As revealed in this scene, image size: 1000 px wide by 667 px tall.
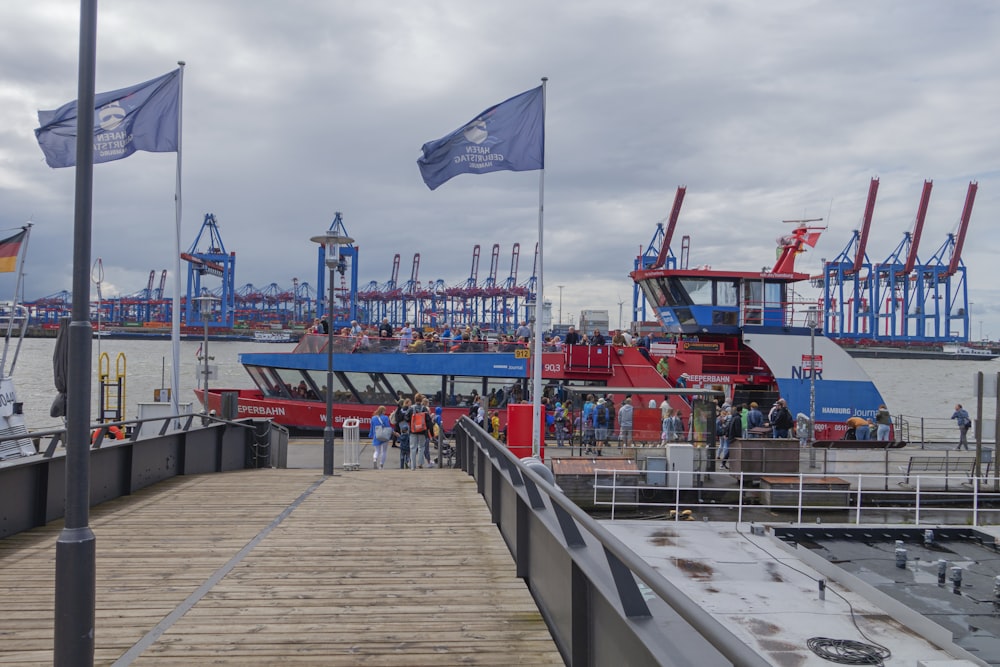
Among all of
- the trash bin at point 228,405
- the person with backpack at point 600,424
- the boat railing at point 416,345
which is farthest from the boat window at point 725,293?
the trash bin at point 228,405

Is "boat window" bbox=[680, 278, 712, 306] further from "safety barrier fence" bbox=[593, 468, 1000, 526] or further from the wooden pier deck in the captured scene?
the wooden pier deck

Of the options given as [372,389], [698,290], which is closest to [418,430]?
[372,389]

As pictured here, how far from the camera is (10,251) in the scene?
50.1ft

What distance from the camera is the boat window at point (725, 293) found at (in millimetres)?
29234

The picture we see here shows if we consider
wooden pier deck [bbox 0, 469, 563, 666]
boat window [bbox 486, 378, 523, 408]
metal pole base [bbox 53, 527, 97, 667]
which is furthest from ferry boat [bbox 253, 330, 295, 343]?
metal pole base [bbox 53, 527, 97, 667]

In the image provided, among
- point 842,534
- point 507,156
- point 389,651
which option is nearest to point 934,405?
point 842,534

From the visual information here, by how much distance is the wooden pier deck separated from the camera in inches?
181

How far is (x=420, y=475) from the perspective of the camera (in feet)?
43.8

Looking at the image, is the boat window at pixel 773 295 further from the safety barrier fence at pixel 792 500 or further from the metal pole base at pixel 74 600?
the metal pole base at pixel 74 600

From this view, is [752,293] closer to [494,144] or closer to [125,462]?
[494,144]

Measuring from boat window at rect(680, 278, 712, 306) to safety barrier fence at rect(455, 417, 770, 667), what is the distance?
2358cm

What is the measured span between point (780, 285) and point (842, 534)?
15.3 m

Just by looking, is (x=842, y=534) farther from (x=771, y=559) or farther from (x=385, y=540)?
(x=385, y=540)

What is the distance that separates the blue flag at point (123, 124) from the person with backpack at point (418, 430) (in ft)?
27.5
